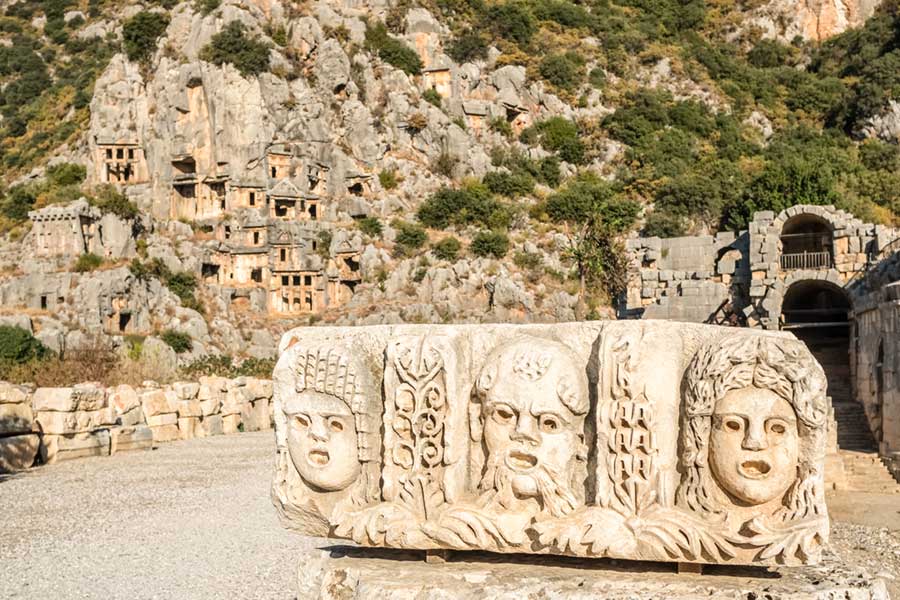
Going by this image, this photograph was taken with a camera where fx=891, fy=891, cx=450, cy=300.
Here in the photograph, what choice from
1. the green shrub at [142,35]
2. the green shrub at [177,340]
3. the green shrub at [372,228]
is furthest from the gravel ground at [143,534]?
the green shrub at [142,35]

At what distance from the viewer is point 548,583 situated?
449 centimetres

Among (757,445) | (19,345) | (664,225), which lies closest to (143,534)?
(757,445)

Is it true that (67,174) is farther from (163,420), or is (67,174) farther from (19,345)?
(163,420)

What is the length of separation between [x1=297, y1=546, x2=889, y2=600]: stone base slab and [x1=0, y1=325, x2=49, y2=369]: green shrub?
3635 cm

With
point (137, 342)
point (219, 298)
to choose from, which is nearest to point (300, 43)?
point (219, 298)

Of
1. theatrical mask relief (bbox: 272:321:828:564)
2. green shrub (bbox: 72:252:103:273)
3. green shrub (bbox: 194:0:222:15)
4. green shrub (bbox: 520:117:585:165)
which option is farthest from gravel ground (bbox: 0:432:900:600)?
green shrub (bbox: 194:0:222:15)

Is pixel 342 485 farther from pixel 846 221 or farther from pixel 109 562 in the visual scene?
pixel 846 221

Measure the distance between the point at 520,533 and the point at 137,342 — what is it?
147ft

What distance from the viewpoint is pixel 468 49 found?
67.0m

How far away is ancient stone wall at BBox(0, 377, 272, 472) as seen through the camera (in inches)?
574

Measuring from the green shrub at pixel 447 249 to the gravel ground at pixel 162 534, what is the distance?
3701 centimetres

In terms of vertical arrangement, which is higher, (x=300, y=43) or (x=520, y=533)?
(x=300, y=43)

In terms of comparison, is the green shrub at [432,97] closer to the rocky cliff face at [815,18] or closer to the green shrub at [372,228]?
the green shrub at [372,228]

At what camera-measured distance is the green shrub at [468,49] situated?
220ft
